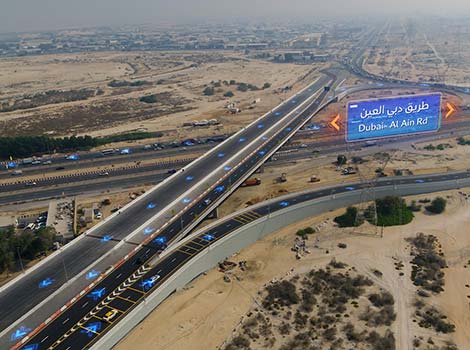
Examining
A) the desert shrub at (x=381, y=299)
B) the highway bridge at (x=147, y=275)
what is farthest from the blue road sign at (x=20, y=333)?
the desert shrub at (x=381, y=299)

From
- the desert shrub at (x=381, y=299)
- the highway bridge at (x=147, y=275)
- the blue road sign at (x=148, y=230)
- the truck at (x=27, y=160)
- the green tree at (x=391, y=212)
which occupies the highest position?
the blue road sign at (x=148, y=230)

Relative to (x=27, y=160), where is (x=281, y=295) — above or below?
below

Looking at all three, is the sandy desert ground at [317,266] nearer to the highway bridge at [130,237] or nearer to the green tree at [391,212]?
the green tree at [391,212]

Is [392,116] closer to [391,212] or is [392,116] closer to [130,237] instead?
[391,212]

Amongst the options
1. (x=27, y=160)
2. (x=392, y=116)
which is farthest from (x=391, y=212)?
(x=27, y=160)

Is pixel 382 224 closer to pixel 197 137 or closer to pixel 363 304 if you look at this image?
pixel 363 304

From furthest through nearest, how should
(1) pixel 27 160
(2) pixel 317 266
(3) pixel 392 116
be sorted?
(1) pixel 27 160
(3) pixel 392 116
(2) pixel 317 266
